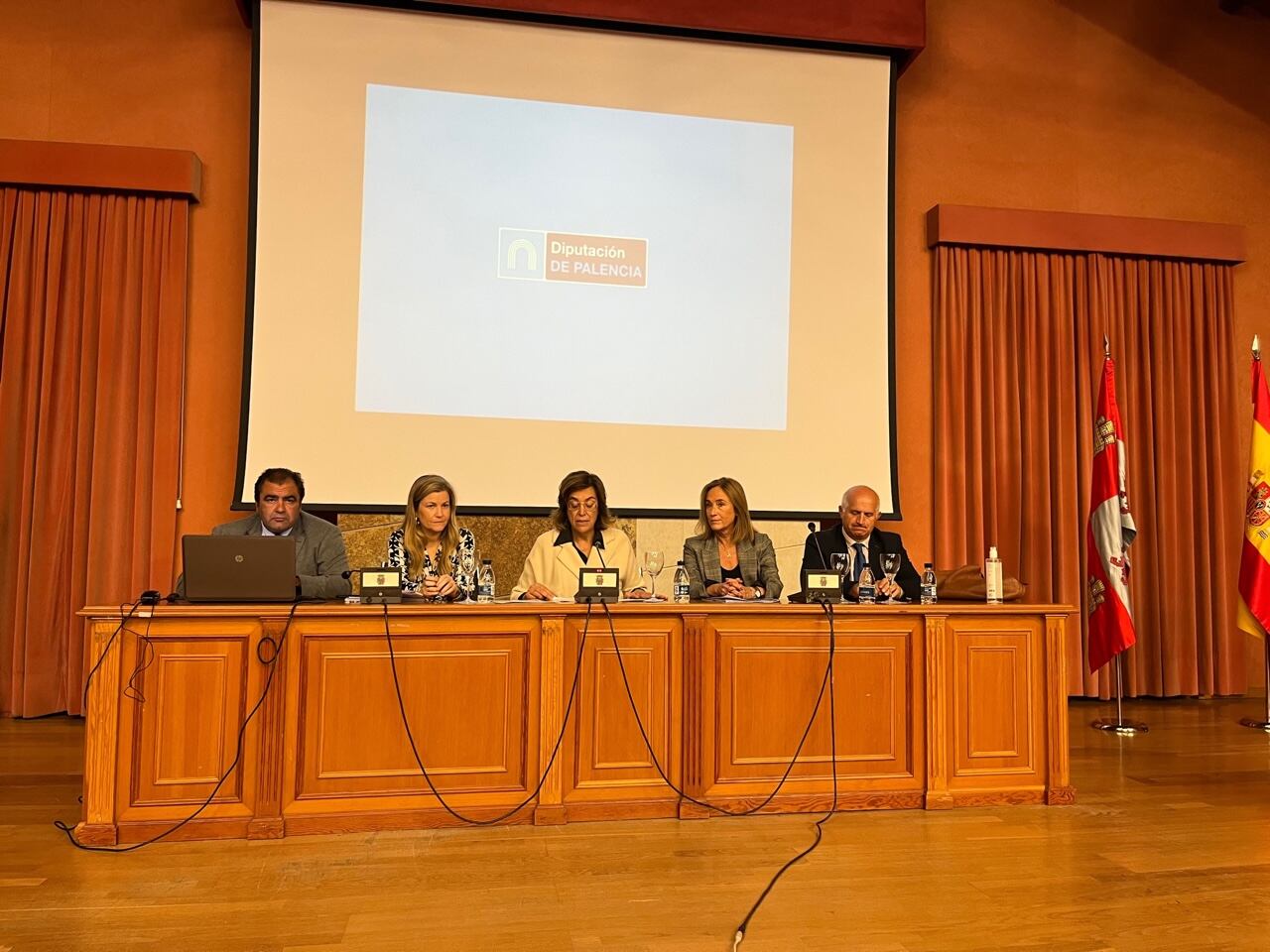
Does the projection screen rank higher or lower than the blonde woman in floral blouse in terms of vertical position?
higher

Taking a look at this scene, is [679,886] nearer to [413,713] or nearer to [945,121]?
[413,713]

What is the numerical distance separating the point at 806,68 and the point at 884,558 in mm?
3607

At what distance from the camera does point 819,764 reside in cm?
350

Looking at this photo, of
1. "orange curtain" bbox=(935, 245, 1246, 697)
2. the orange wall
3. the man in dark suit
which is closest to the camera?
the man in dark suit

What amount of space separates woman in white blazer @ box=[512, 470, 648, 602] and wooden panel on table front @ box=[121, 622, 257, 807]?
1.22m

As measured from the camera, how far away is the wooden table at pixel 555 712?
310 cm

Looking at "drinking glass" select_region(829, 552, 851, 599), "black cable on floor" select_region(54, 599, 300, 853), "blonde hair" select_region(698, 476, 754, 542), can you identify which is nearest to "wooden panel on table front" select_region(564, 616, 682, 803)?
"drinking glass" select_region(829, 552, 851, 599)

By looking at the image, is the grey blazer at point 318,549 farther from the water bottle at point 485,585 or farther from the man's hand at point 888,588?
the man's hand at point 888,588

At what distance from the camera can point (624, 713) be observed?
339 cm

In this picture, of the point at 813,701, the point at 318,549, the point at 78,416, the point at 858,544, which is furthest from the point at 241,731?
the point at 78,416

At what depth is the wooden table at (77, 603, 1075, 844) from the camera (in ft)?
10.2

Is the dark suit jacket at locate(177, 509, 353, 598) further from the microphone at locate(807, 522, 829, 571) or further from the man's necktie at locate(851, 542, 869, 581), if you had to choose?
the man's necktie at locate(851, 542, 869, 581)

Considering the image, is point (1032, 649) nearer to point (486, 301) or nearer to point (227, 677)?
point (227, 677)

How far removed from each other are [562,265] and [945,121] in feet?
9.16
